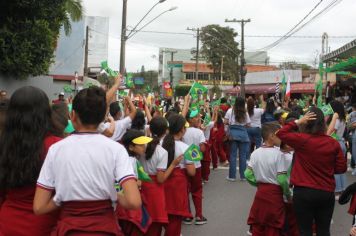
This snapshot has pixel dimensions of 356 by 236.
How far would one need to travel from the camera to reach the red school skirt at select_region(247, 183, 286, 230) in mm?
4984

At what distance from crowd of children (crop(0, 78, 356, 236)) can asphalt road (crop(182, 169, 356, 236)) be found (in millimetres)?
281

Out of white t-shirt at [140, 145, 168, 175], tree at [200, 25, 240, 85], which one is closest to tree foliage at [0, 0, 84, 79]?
white t-shirt at [140, 145, 168, 175]

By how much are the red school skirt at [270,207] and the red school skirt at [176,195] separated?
835 mm

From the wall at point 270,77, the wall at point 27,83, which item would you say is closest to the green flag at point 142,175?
the wall at point 27,83

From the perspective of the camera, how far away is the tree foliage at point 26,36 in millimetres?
14523

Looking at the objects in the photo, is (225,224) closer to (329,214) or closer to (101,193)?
(329,214)

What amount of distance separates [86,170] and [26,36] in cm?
1317

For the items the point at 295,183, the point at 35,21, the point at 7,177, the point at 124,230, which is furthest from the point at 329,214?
the point at 35,21

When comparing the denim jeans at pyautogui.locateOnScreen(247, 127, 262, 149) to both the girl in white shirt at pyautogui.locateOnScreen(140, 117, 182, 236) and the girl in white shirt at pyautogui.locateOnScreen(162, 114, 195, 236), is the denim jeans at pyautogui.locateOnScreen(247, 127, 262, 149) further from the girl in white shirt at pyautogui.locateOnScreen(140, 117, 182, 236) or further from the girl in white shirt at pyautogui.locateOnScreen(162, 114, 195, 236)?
the girl in white shirt at pyautogui.locateOnScreen(140, 117, 182, 236)

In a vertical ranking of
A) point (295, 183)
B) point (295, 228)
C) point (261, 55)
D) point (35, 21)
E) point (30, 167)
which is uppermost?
point (261, 55)

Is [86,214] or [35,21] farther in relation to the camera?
[35,21]

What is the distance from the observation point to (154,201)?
4.79 meters

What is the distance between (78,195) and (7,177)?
0.60 m

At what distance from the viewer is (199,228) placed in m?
6.86
